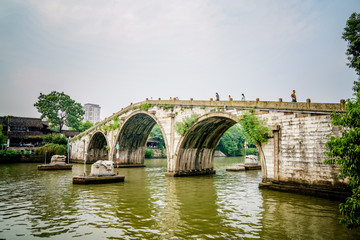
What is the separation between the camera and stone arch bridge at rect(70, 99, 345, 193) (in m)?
14.9

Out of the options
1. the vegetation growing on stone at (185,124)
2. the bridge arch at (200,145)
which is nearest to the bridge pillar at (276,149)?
the bridge arch at (200,145)

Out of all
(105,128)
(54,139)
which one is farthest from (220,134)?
(54,139)

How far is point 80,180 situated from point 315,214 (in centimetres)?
1620

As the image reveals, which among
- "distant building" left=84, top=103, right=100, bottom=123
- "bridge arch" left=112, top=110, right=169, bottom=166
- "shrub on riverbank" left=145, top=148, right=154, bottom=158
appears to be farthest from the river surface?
"distant building" left=84, top=103, right=100, bottom=123

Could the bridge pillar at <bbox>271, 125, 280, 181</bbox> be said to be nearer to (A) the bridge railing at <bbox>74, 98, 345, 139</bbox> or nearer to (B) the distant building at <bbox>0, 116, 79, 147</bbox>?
(A) the bridge railing at <bbox>74, 98, 345, 139</bbox>

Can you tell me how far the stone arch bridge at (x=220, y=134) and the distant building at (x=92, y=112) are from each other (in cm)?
12895

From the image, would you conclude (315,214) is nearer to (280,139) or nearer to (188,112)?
(280,139)

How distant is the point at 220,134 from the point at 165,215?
56.8ft

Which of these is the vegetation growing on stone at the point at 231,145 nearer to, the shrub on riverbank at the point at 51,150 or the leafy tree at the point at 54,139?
the leafy tree at the point at 54,139

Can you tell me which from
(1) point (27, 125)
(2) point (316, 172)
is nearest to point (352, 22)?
(2) point (316, 172)

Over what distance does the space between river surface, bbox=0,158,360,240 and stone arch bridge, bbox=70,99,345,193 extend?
2000mm

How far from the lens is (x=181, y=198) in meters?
15.2

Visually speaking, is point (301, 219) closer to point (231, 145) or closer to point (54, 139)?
point (54, 139)

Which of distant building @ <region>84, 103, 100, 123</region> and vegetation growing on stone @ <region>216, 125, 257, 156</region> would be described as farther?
distant building @ <region>84, 103, 100, 123</region>
